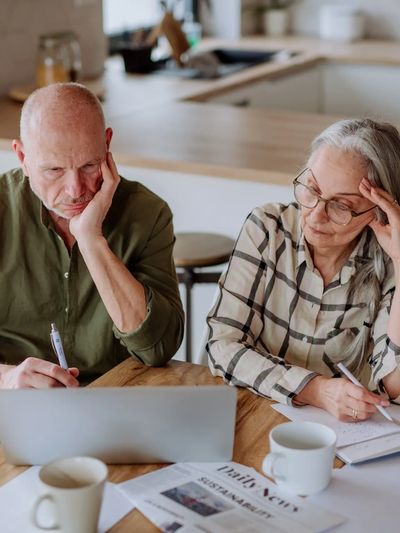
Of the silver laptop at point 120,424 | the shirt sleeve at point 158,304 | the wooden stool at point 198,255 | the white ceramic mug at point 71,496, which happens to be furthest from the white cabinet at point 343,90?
the white ceramic mug at point 71,496

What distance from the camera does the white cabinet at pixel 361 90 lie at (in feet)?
15.5

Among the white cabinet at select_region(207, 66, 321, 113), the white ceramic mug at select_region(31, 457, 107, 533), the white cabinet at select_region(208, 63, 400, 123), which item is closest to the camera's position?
the white ceramic mug at select_region(31, 457, 107, 533)

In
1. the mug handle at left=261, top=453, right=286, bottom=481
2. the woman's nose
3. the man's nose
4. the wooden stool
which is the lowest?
the wooden stool

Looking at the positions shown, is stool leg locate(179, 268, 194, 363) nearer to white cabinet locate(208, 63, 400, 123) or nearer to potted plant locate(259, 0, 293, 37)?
white cabinet locate(208, 63, 400, 123)

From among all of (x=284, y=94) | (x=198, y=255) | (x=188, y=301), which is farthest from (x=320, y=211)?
(x=284, y=94)

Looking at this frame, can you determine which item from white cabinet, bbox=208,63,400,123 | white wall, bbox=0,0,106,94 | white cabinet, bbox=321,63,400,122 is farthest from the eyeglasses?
white cabinet, bbox=321,63,400,122

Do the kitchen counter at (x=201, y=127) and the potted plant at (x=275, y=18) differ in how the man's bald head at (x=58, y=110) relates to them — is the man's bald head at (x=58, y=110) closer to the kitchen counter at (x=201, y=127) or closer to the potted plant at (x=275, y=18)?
the kitchen counter at (x=201, y=127)

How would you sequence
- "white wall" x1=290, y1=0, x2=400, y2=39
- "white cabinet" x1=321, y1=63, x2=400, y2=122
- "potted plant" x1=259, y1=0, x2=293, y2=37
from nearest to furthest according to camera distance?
"white cabinet" x1=321, y1=63, x2=400, y2=122, "white wall" x1=290, y1=0, x2=400, y2=39, "potted plant" x1=259, y1=0, x2=293, y2=37

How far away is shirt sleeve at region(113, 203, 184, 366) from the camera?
1.83m

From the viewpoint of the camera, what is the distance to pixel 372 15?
5.36 metres

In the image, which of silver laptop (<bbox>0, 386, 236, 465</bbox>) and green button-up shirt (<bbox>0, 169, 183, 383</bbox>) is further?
green button-up shirt (<bbox>0, 169, 183, 383</bbox>)

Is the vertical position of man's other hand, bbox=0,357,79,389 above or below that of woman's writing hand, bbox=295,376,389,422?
above

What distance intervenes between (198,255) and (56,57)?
1258 mm

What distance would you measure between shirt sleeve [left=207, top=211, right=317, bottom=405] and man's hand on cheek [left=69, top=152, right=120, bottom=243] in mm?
278
